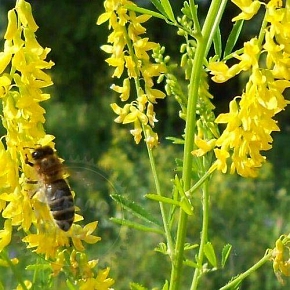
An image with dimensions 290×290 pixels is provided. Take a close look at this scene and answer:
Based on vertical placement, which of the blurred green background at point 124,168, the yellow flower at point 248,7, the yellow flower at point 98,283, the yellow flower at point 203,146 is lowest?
the blurred green background at point 124,168

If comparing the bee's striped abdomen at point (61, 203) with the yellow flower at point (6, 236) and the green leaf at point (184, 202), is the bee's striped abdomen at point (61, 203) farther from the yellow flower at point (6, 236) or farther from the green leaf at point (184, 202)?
the green leaf at point (184, 202)

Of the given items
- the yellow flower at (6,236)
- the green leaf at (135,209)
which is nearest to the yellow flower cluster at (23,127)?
the yellow flower at (6,236)

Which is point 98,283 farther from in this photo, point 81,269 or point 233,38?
point 233,38

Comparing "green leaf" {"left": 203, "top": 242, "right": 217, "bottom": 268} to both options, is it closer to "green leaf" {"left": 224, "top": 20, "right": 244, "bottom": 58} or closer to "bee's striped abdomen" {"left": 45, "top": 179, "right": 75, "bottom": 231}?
"bee's striped abdomen" {"left": 45, "top": 179, "right": 75, "bottom": 231}

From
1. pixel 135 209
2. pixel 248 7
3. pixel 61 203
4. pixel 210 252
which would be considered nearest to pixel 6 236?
pixel 61 203

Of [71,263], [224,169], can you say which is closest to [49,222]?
[71,263]

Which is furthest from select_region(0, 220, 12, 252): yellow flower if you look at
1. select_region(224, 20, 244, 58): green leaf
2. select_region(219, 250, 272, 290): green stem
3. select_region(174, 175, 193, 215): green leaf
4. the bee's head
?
select_region(224, 20, 244, 58): green leaf

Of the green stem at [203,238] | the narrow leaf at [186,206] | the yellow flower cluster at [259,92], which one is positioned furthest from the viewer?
the green stem at [203,238]
